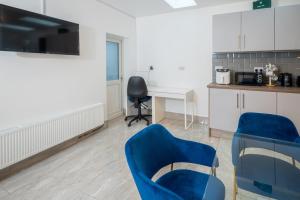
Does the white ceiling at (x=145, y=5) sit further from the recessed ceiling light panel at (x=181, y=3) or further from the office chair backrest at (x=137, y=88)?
the office chair backrest at (x=137, y=88)

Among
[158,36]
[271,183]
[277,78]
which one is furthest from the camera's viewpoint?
[158,36]

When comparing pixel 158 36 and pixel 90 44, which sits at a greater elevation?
pixel 158 36

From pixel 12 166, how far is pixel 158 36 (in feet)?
12.8

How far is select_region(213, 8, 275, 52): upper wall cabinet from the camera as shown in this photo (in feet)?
11.0

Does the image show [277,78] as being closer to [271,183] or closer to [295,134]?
[295,134]

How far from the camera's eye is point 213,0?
3842 millimetres

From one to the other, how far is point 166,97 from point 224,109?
1.38 metres

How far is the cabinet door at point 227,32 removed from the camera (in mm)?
3551

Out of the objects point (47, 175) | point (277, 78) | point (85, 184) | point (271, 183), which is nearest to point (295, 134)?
point (271, 183)

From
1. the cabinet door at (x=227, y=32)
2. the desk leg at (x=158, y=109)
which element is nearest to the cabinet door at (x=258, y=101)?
the cabinet door at (x=227, y=32)

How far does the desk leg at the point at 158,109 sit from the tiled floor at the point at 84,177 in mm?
1324

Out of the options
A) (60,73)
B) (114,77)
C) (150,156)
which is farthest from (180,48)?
(150,156)

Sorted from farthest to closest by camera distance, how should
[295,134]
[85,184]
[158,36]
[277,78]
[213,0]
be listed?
[158,36], [213,0], [277,78], [85,184], [295,134]

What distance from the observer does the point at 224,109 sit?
3.58m
